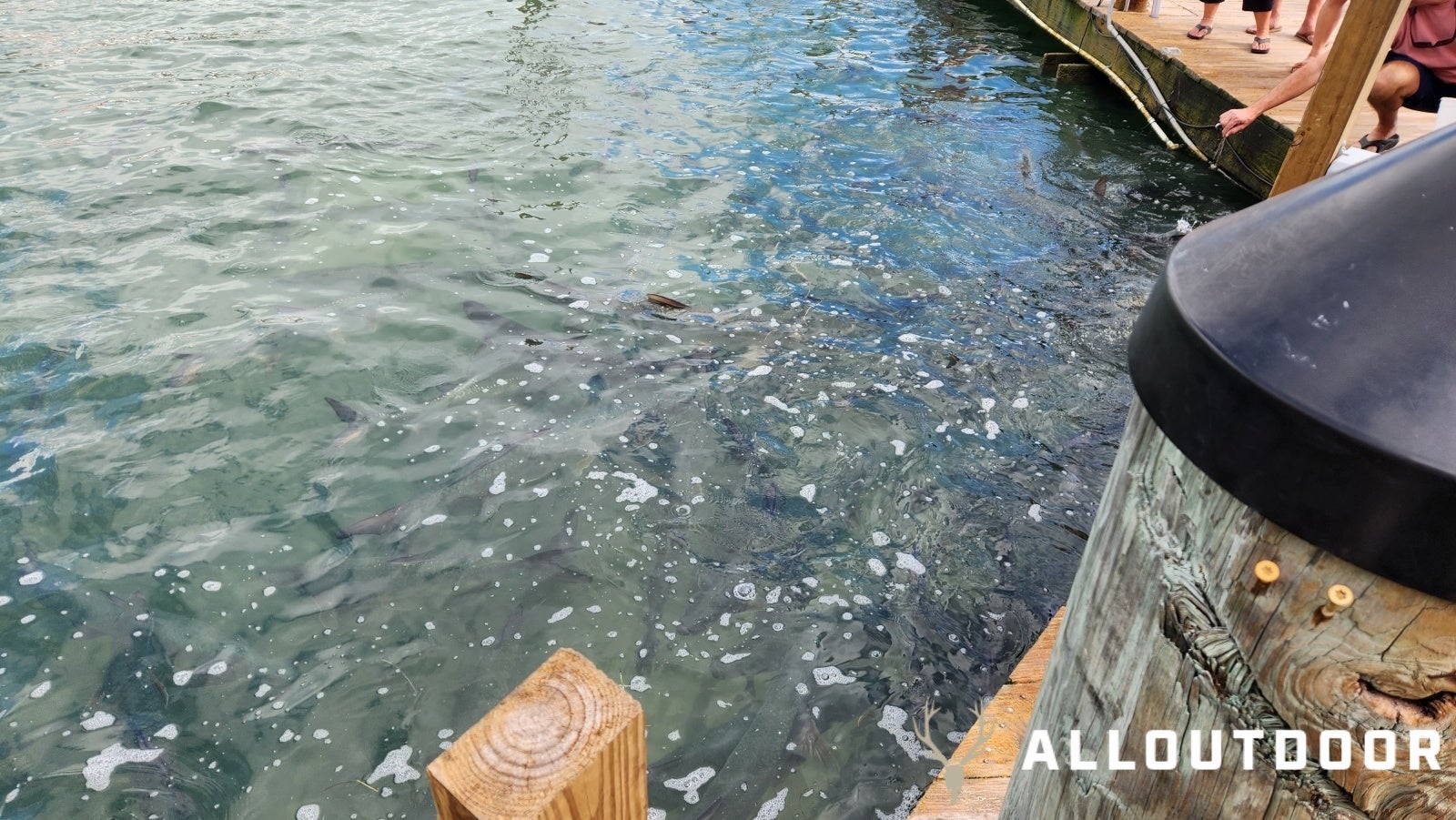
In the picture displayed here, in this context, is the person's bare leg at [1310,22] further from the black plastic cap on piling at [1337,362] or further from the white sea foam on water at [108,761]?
the white sea foam on water at [108,761]

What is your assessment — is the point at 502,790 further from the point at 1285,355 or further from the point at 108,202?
the point at 108,202

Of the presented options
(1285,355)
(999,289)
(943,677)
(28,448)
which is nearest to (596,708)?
(1285,355)

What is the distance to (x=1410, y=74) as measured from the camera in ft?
23.5

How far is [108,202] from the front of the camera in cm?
775

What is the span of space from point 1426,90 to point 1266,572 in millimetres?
8438

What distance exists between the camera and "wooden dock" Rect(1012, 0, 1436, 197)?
850cm

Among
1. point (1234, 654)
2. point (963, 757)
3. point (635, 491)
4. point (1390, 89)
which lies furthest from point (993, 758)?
point (1390, 89)

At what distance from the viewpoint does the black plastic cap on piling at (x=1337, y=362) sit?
907 millimetres

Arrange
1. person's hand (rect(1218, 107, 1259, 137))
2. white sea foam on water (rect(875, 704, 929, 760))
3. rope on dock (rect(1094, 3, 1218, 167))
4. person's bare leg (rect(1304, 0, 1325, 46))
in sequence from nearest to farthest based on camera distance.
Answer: white sea foam on water (rect(875, 704, 929, 760))
person's hand (rect(1218, 107, 1259, 137))
rope on dock (rect(1094, 3, 1218, 167))
person's bare leg (rect(1304, 0, 1325, 46))

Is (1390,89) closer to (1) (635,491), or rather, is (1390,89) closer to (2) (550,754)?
(1) (635,491)

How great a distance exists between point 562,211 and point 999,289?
3.89m

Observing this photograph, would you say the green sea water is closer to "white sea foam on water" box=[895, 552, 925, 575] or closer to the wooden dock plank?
"white sea foam on water" box=[895, 552, 925, 575]

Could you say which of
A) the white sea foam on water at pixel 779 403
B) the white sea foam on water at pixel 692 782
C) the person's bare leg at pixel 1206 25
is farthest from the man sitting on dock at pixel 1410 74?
the white sea foam on water at pixel 692 782

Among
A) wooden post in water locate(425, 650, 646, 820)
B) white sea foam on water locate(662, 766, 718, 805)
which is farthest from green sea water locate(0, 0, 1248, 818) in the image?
wooden post in water locate(425, 650, 646, 820)
